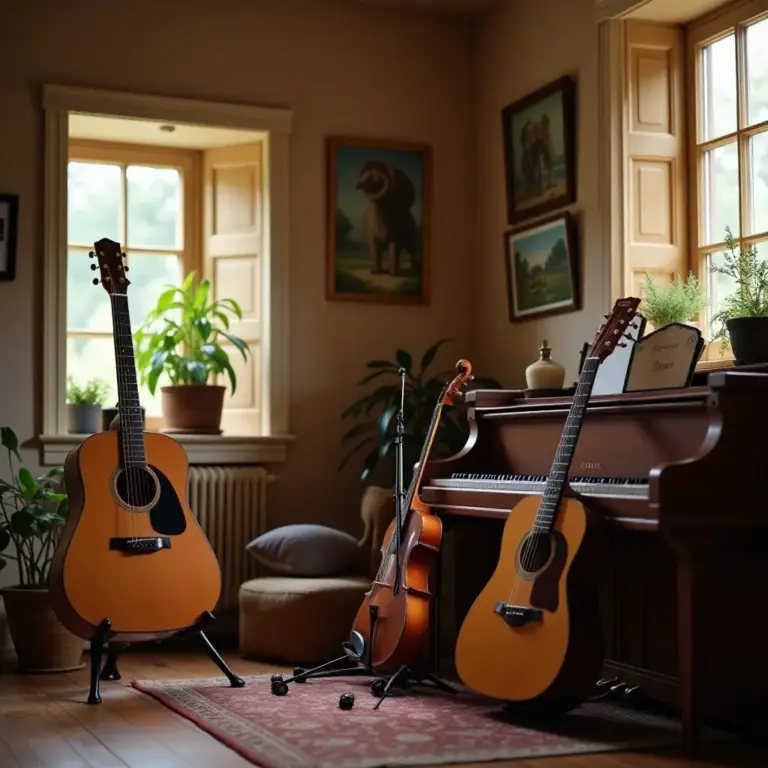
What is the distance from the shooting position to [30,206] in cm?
527

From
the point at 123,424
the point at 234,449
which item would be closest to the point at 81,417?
the point at 234,449

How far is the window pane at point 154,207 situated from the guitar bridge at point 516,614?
2.92 metres

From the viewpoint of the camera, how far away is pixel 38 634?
4.73 meters

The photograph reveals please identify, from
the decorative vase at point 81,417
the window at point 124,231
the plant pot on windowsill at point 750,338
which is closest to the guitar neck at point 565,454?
the plant pot on windowsill at point 750,338

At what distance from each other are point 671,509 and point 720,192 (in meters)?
1.87

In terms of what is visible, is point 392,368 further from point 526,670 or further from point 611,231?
point 526,670

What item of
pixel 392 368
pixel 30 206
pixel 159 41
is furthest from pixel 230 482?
pixel 159 41

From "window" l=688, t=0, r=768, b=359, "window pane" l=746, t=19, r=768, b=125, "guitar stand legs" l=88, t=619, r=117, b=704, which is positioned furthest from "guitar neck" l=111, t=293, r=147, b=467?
"window pane" l=746, t=19, r=768, b=125

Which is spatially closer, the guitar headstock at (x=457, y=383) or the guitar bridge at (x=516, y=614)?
the guitar bridge at (x=516, y=614)

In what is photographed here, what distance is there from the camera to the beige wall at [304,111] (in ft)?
17.3

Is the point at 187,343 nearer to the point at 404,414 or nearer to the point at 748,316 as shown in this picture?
the point at 404,414

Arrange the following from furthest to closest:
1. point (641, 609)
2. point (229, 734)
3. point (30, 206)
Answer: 1. point (30, 206)
2. point (641, 609)
3. point (229, 734)

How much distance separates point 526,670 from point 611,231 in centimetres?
197

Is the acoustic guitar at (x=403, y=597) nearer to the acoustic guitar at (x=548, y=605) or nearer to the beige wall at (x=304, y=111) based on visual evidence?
the acoustic guitar at (x=548, y=605)
